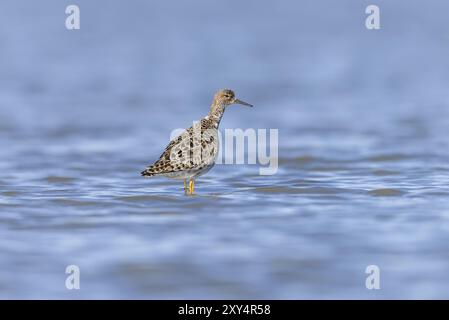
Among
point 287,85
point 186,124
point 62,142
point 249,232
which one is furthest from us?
point 287,85

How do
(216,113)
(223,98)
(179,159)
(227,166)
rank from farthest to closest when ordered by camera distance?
(227,166)
(223,98)
(216,113)
(179,159)

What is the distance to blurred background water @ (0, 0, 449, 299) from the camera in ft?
32.3

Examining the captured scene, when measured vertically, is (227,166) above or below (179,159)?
above

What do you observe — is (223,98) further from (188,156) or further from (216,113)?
(188,156)

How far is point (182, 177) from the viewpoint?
511 inches

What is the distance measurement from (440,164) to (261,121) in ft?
21.3

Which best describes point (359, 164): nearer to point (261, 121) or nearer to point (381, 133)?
point (381, 133)

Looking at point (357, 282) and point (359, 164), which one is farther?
point (359, 164)

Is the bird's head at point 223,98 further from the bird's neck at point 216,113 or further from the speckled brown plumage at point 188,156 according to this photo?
the speckled brown plumage at point 188,156

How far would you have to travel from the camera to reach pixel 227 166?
54.7 ft

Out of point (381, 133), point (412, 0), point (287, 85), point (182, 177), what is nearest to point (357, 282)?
point (182, 177)

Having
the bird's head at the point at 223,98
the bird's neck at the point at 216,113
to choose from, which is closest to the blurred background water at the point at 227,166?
the bird's neck at the point at 216,113

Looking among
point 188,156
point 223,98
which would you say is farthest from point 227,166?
point 188,156

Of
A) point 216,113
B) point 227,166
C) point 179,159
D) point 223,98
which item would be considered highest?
point 223,98
